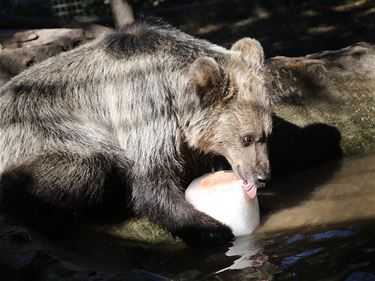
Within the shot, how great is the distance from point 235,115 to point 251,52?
2.14ft

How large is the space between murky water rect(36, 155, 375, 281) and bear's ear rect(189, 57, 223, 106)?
3.42ft

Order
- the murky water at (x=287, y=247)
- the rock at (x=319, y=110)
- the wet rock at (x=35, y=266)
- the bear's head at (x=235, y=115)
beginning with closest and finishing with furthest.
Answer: the wet rock at (x=35, y=266)
the murky water at (x=287, y=247)
the bear's head at (x=235, y=115)
the rock at (x=319, y=110)

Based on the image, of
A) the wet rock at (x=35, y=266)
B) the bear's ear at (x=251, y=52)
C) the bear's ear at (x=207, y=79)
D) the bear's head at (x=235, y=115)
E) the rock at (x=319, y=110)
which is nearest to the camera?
the wet rock at (x=35, y=266)

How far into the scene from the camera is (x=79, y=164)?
18.5ft

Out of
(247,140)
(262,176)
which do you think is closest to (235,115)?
(247,140)

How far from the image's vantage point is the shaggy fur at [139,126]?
5.58 meters

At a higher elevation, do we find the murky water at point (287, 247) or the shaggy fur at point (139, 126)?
the shaggy fur at point (139, 126)

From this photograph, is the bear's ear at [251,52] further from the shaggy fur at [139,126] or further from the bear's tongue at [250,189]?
the bear's tongue at [250,189]

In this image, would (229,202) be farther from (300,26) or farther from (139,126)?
(300,26)

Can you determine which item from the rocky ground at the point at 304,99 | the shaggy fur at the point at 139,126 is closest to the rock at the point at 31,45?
the rocky ground at the point at 304,99

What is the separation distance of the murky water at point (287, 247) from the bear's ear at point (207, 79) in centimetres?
104

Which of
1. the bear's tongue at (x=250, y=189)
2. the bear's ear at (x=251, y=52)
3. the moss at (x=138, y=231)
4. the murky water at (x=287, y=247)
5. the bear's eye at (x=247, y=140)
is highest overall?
the bear's ear at (x=251, y=52)

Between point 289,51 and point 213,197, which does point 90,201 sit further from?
point 289,51

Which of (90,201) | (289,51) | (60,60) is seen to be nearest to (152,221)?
(90,201)
